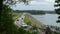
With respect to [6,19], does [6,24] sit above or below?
below

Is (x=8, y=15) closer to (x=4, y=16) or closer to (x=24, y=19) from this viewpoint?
(x=4, y=16)

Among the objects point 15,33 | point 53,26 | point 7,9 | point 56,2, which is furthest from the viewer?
point 56,2

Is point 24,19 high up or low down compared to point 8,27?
down

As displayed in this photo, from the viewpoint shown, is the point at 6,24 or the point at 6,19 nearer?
the point at 6,24

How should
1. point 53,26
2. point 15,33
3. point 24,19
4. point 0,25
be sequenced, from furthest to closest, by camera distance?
point 53,26, point 24,19, point 15,33, point 0,25

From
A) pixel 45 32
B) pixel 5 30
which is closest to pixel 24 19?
pixel 45 32

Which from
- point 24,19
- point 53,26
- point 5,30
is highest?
point 5,30

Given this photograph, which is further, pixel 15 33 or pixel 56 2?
pixel 56 2

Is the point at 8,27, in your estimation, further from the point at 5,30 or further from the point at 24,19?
the point at 24,19
